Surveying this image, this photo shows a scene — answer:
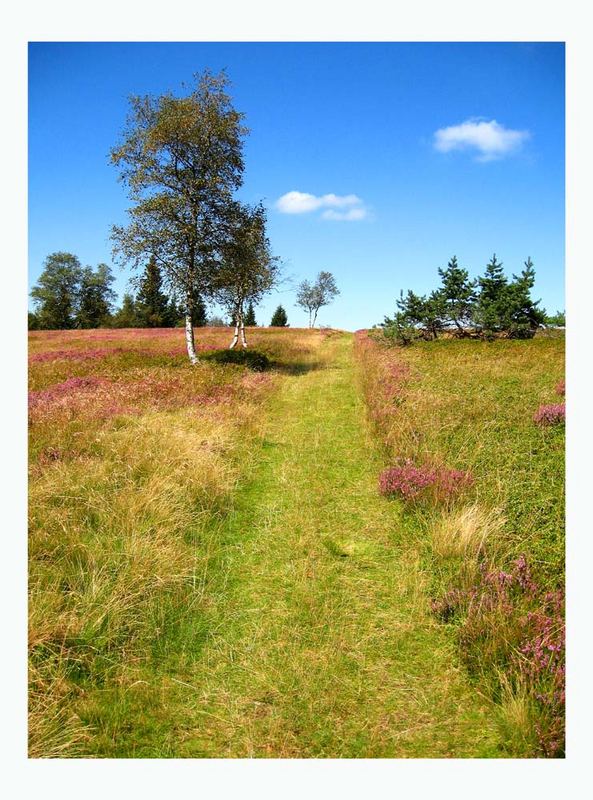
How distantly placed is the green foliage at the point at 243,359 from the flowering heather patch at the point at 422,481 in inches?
563

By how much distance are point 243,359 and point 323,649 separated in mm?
20620

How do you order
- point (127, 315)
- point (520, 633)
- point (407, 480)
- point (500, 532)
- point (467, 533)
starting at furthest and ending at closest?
point (127, 315) < point (407, 480) < point (500, 532) < point (467, 533) < point (520, 633)

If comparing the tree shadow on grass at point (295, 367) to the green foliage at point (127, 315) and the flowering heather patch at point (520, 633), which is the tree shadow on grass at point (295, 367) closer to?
the flowering heather patch at point (520, 633)

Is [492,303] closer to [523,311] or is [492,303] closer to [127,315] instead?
[523,311]

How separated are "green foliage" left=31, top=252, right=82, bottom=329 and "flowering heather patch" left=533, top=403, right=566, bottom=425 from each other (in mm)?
70093

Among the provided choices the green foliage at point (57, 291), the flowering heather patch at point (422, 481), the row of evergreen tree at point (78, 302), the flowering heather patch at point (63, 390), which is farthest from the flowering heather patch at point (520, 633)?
the green foliage at point (57, 291)

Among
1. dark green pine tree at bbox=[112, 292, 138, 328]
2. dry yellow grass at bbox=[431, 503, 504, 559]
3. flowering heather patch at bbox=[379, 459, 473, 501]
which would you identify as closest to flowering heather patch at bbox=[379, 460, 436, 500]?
flowering heather patch at bbox=[379, 459, 473, 501]

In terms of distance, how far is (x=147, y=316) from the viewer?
82062mm

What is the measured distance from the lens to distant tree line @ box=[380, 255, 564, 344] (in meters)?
25.5

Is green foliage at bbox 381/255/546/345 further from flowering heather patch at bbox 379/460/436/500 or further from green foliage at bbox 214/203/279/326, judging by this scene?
flowering heather patch at bbox 379/460/436/500

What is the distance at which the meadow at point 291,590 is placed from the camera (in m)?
3.47

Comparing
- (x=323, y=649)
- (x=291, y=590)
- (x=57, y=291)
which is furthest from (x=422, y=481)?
(x=57, y=291)

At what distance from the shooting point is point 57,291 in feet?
221

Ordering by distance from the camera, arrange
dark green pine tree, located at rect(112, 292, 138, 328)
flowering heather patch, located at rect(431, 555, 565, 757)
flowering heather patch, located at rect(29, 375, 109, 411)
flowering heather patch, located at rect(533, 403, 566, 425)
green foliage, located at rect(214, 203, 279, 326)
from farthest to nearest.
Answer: dark green pine tree, located at rect(112, 292, 138, 328) → green foliage, located at rect(214, 203, 279, 326) → flowering heather patch, located at rect(29, 375, 109, 411) → flowering heather patch, located at rect(533, 403, 566, 425) → flowering heather patch, located at rect(431, 555, 565, 757)
